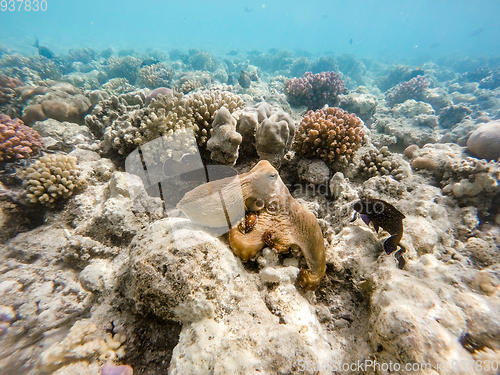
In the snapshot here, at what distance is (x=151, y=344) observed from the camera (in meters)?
1.75

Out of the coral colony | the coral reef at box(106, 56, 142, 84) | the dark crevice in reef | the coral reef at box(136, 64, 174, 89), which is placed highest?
the coral reef at box(106, 56, 142, 84)

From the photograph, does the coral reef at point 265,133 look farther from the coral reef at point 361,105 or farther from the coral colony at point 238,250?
the coral reef at point 361,105

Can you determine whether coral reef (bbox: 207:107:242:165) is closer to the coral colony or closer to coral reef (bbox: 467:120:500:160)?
the coral colony

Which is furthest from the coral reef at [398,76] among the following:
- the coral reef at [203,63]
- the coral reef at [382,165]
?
the coral reef at [382,165]

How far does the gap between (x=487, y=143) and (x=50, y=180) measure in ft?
25.7

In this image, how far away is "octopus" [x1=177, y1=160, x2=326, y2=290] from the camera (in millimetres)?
2055

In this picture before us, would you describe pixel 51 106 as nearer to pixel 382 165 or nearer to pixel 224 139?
pixel 224 139

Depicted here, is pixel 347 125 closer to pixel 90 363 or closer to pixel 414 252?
pixel 414 252

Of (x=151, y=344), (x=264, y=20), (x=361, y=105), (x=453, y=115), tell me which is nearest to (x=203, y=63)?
(x=361, y=105)

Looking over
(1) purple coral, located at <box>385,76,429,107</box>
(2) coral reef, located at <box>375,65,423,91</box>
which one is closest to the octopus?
(1) purple coral, located at <box>385,76,429,107</box>

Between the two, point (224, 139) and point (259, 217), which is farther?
point (224, 139)

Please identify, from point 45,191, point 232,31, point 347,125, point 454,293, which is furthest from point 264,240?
point 232,31

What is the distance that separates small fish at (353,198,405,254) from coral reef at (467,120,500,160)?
3.98m

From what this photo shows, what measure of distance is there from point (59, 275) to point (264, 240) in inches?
87.7
